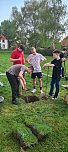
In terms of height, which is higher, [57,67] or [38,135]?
[57,67]

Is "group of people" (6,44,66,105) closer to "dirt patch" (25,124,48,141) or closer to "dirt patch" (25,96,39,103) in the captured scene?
"dirt patch" (25,96,39,103)

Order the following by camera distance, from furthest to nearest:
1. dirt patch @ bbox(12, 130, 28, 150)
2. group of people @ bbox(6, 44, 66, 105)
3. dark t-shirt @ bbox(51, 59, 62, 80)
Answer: dark t-shirt @ bbox(51, 59, 62, 80) → group of people @ bbox(6, 44, 66, 105) → dirt patch @ bbox(12, 130, 28, 150)

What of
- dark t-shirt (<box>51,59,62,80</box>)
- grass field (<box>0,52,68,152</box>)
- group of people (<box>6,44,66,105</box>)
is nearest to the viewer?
grass field (<box>0,52,68,152</box>)

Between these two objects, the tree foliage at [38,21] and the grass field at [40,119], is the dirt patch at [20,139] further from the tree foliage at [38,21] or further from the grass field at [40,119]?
the tree foliage at [38,21]

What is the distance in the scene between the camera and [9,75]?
23.3 ft

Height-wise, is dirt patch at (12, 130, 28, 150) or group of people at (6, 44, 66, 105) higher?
group of people at (6, 44, 66, 105)

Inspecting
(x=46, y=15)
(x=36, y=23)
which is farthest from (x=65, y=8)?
(x=36, y=23)

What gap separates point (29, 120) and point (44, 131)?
2.59 ft

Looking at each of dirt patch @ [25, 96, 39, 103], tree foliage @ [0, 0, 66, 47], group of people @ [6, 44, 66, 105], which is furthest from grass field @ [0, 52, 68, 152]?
tree foliage @ [0, 0, 66, 47]

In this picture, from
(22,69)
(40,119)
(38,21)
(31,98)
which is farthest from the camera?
(38,21)

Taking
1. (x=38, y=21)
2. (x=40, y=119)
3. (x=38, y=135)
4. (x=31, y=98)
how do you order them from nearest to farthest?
(x=38, y=135) → (x=40, y=119) → (x=31, y=98) → (x=38, y=21)

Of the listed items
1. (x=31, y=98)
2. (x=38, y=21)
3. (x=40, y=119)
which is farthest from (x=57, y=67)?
(x=38, y=21)

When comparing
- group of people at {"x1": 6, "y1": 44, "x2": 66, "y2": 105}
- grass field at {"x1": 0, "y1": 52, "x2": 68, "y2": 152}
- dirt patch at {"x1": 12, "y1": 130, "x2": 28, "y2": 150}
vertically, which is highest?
group of people at {"x1": 6, "y1": 44, "x2": 66, "y2": 105}

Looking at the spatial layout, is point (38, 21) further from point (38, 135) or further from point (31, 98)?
point (38, 135)
